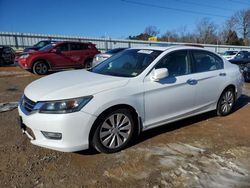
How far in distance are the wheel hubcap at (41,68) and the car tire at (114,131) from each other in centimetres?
966

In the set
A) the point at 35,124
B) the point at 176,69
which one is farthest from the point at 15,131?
the point at 176,69

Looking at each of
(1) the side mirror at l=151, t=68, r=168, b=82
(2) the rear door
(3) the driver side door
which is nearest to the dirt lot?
(3) the driver side door

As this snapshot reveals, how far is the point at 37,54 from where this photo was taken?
1257cm

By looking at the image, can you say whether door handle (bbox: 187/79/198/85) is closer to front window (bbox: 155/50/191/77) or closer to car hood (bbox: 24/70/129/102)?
front window (bbox: 155/50/191/77)

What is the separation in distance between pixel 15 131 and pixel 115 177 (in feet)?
7.74

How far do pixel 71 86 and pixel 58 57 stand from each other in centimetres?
990

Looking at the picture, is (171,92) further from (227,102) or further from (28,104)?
(28,104)

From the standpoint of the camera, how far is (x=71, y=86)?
3.82m

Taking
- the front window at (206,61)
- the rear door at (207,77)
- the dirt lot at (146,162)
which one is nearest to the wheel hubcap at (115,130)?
the dirt lot at (146,162)

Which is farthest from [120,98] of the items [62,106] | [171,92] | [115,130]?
[171,92]

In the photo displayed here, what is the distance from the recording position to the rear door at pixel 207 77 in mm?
5070

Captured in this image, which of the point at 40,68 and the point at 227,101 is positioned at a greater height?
the point at 40,68

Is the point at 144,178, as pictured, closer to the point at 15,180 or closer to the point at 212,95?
the point at 15,180

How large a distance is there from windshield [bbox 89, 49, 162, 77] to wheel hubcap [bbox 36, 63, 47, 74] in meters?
8.39
